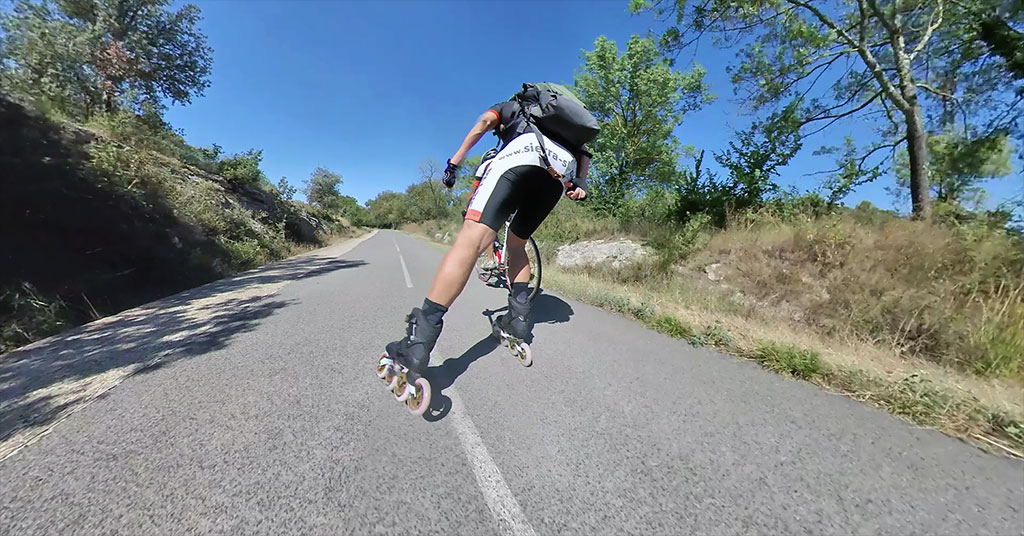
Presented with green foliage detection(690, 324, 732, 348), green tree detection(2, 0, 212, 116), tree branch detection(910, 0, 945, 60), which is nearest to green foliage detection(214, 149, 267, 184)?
green tree detection(2, 0, 212, 116)

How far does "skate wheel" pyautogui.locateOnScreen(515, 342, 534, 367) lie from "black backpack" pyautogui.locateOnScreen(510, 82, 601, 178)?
4.88ft

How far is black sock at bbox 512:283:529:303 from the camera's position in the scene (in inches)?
119

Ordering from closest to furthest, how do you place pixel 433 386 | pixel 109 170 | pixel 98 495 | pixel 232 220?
pixel 98 495 → pixel 433 386 → pixel 109 170 → pixel 232 220

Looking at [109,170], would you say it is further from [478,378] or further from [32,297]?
[478,378]

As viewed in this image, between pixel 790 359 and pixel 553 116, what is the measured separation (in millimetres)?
2723

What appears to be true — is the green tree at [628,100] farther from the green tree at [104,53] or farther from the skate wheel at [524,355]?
the green tree at [104,53]

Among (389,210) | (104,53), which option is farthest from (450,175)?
(389,210)

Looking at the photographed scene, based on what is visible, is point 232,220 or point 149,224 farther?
point 232,220

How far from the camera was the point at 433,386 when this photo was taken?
2570mm

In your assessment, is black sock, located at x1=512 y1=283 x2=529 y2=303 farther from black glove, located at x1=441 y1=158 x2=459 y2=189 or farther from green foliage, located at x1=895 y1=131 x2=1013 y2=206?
green foliage, located at x1=895 y1=131 x2=1013 y2=206

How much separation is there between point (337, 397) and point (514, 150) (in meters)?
2.06

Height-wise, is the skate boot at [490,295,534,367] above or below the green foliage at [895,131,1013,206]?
below

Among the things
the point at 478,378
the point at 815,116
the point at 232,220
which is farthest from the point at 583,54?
the point at 478,378

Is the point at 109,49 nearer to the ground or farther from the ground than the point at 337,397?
farther from the ground
